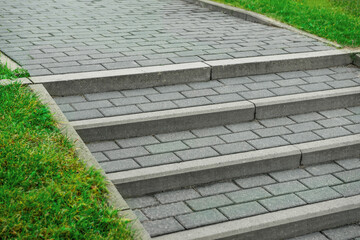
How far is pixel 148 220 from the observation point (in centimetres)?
423

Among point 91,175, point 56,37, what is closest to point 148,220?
point 91,175

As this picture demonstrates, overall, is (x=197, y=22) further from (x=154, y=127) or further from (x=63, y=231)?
(x=63, y=231)

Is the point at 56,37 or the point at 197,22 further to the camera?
the point at 197,22

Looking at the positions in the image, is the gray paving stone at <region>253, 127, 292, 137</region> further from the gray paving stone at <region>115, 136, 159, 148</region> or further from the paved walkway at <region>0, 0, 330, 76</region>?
the paved walkway at <region>0, 0, 330, 76</region>

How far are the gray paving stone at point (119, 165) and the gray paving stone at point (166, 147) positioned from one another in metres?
0.29

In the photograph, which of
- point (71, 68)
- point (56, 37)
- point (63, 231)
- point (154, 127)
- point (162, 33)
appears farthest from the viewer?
point (162, 33)

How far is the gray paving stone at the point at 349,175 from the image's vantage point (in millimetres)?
5090

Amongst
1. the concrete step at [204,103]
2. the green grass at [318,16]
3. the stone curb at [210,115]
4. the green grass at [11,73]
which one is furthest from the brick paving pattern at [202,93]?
the green grass at [318,16]

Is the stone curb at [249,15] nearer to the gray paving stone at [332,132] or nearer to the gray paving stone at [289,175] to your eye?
the gray paving stone at [332,132]

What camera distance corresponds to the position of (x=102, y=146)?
4.99m

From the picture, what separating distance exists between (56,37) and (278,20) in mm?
3907

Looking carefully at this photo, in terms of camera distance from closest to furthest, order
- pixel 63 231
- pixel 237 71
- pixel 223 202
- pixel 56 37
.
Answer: pixel 63 231 < pixel 223 202 < pixel 237 71 < pixel 56 37

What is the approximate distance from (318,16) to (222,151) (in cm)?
509

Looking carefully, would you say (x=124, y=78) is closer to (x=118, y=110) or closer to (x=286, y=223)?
(x=118, y=110)
